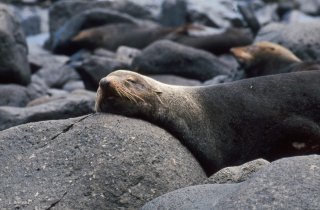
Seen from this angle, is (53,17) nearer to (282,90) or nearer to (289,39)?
(289,39)

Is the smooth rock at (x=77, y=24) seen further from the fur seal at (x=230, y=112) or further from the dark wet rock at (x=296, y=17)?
the fur seal at (x=230, y=112)

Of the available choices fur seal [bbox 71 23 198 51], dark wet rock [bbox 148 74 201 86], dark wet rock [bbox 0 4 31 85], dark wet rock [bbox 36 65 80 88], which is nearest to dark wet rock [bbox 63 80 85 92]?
dark wet rock [bbox 36 65 80 88]

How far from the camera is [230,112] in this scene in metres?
7.33

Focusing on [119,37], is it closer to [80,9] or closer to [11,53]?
[80,9]

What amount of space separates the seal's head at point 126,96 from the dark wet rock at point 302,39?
6.28 m

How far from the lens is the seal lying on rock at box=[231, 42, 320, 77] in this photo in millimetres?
11883

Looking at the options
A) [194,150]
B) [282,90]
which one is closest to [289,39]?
[282,90]

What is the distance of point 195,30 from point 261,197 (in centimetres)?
1384

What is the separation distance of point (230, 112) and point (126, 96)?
105 centimetres

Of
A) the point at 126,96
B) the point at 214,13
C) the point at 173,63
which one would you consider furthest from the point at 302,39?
the point at 214,13

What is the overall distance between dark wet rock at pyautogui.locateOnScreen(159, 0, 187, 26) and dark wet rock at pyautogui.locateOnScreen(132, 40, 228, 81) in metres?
8.46

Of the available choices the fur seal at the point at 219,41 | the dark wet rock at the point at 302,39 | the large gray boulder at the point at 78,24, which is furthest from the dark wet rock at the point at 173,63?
the large gray boulder at the point at 78,24

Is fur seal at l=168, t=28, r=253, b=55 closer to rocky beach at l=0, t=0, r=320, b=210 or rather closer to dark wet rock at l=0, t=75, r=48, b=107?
rocky beach at l=0, t=0, r=320, b=210

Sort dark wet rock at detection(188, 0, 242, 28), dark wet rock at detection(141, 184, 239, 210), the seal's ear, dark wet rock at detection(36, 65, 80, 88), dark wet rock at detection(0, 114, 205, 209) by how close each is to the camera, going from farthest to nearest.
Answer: dark wet rock at detection(188, 0, 242, 28)
dark wet rock at detection(36, 65, 80, 88)
the seal's ear
dark wet rock at detection(0, 114, 205, 209)
dark wet rock at detection(141, 184, 239, 210)
